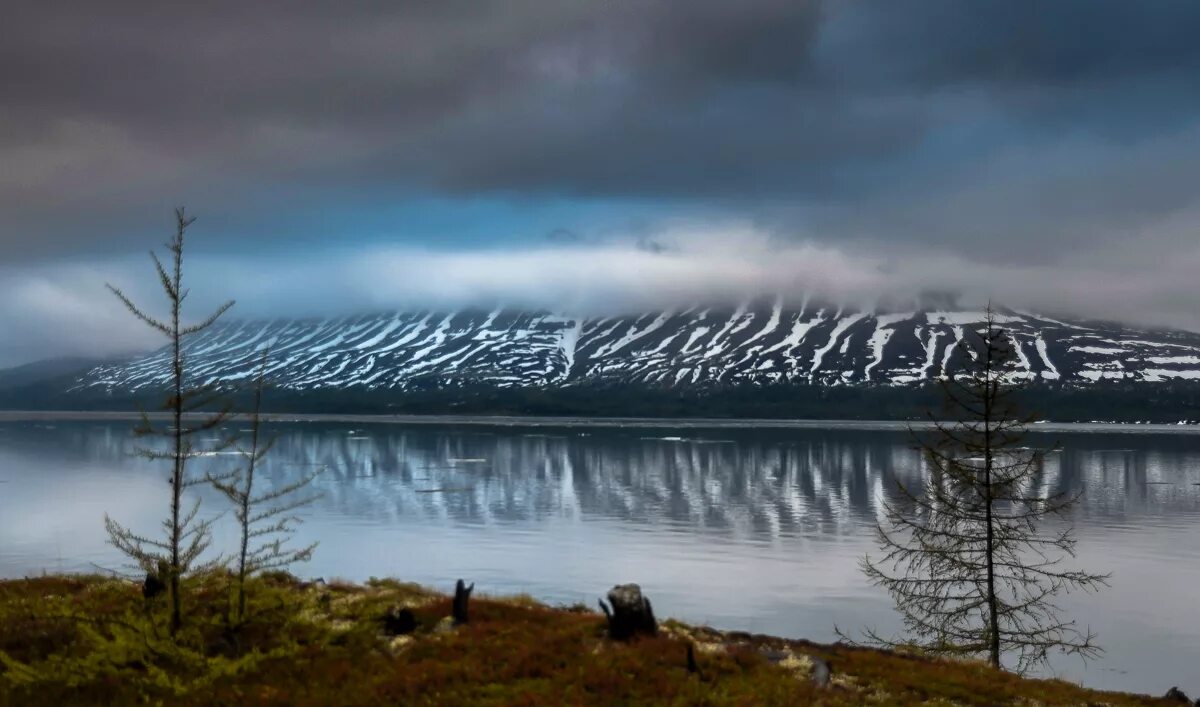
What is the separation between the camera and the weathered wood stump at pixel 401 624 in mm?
19953

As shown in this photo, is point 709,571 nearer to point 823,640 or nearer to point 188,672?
point 823,640

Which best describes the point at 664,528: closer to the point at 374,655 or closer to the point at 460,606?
the point at 460,606

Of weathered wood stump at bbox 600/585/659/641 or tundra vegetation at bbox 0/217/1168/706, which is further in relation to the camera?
weathered wood stump at bbox 600/585/659/641

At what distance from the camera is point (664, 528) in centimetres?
Answer: 7206

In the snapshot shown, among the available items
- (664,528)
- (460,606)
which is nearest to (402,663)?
(460,606)

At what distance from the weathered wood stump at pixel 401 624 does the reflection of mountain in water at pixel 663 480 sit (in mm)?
41929

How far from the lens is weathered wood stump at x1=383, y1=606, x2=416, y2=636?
1995 centimetres

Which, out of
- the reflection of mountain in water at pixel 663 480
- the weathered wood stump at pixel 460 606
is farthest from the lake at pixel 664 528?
the weathered wood stump at pixel 460 606

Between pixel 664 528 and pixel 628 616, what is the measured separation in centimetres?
5330

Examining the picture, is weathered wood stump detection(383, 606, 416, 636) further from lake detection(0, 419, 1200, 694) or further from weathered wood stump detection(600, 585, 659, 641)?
lake detection(0, 419, 1200, 694)

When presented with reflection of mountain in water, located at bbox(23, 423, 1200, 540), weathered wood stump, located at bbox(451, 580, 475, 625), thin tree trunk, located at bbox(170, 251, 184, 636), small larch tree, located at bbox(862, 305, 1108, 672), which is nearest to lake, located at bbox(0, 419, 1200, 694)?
reflection of mountain in water, located at bbox(23, 423, 1200, 540)

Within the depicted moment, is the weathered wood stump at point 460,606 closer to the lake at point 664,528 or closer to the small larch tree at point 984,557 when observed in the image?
the small larch tree at point 984,557

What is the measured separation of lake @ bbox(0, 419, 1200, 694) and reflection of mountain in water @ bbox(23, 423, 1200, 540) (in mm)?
432

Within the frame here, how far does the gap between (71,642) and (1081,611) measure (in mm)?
45751
